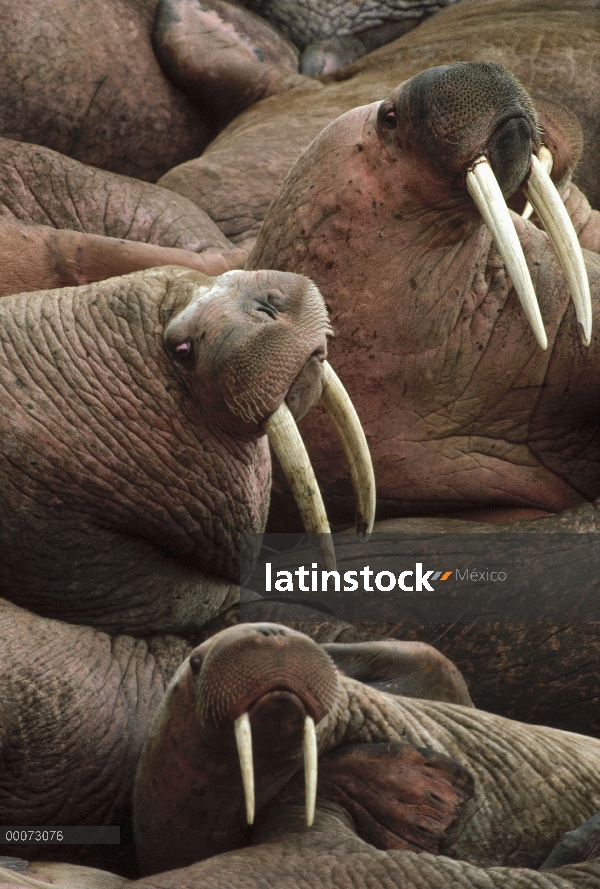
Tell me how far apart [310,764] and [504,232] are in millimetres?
A: 1885

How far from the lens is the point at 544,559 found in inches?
186

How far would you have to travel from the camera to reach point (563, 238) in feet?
14.3

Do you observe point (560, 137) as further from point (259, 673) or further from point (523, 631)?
point (259, 673)

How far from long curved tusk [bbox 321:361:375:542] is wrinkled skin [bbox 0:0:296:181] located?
334 cm

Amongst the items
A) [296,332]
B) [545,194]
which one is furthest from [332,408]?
[545,194]

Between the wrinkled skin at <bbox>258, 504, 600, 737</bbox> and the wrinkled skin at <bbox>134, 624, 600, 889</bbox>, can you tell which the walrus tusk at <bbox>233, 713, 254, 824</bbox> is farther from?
the wrinkled skin at <bbox>258, 504, 600, 737</bbox>

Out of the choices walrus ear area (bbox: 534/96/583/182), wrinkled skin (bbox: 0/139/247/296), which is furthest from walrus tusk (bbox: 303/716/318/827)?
walrus ear area (bbox: 534/96/583/182)

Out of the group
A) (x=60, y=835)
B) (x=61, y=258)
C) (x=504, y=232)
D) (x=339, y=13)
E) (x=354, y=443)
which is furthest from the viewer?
(x=339, y=13)

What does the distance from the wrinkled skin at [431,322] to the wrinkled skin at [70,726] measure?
4.34ft

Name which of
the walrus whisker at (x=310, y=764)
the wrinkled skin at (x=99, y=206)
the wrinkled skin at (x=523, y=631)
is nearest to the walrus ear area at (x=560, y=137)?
the wrinkled skin at (x=99, y=206)

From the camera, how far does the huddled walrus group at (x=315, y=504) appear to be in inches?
133

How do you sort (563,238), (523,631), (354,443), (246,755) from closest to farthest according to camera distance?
(246,755) < (354,443) < (563,238) < (523,631)

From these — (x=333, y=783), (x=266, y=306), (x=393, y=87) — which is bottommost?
(x=333, y=783)

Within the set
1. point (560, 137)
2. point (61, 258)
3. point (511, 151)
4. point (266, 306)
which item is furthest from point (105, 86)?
point (266, 306)
